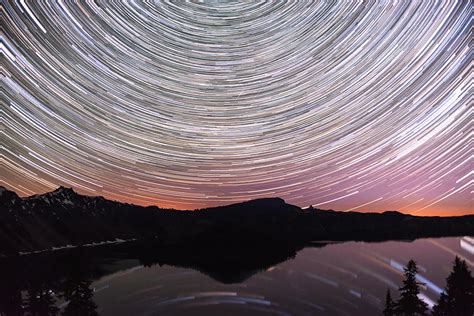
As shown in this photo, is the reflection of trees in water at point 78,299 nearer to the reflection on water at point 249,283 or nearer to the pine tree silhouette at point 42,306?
the reflection on water at point 249,283

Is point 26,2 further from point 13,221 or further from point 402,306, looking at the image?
point 13,221

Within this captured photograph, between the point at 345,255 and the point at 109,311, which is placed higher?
the point at 345,255

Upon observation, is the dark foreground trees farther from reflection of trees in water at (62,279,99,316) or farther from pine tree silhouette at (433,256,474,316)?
reflection of trees in water at (62,279,99,316)

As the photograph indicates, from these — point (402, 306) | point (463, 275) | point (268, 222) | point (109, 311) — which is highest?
point (268, 222)

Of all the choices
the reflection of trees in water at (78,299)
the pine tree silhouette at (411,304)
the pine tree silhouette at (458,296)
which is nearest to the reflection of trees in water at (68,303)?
the reflection of trees in water at (78,299)

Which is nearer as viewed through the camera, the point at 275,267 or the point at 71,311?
the point at 71,311

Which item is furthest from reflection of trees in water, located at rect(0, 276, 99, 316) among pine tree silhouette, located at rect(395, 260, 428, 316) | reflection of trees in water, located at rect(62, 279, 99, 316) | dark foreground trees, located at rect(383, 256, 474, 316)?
pine tree silhouette, located at rect(395, 260, 428, 316)

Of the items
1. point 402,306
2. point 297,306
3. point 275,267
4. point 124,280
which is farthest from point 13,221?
point 402,306

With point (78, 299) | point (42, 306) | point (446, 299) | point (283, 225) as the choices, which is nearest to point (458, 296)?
point (446, 299)

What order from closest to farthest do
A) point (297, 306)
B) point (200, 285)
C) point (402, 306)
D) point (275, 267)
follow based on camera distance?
point (402, 306), point (297, 306), point (200, 285), point (275, 267)
